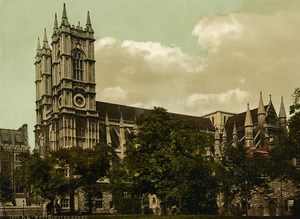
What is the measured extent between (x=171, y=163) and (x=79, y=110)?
56.0 meters

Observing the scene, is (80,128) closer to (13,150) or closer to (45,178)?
(13,150)

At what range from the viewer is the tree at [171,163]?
56875 mm

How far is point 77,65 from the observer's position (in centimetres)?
11388

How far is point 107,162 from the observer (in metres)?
72.6

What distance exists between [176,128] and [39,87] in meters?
72.7

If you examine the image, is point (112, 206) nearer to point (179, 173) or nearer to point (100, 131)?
point (100, 131)

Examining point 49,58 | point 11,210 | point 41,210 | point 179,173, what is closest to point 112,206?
point 41,210

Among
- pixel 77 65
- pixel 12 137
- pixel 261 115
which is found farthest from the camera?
pixel 12 137

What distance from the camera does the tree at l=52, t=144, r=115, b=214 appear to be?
230 feet

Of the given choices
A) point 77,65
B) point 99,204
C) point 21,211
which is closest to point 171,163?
point 21,211

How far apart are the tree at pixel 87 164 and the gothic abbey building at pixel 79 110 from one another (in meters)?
31.5

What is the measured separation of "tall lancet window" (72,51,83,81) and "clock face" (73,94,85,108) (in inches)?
173

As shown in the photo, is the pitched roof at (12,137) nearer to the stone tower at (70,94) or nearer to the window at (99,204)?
the stone tower at (70,94)

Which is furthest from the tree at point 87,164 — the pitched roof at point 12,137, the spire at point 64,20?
the pitched roof at point 12,137
